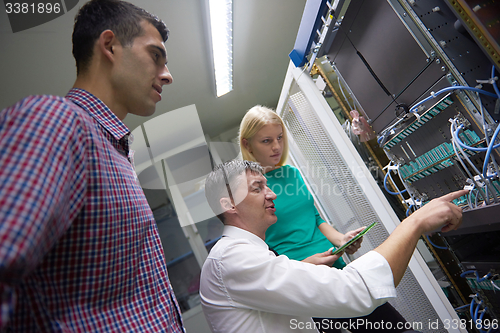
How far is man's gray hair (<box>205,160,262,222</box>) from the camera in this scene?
1188 mm

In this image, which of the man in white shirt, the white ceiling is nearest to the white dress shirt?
the man in white shirt

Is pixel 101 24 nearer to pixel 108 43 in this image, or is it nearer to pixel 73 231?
pixel 108 43

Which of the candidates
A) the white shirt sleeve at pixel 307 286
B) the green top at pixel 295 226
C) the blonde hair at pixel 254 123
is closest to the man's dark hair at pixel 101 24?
the white shirt sleeve at pixel 307 286

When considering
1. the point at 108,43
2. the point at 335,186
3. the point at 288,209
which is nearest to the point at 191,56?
the point at 335,186

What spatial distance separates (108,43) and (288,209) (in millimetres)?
1078

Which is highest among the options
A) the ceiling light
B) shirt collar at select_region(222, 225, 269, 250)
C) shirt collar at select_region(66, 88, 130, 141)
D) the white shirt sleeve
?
the ceiling light

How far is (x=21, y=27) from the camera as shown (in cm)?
210

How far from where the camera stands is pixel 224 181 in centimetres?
122

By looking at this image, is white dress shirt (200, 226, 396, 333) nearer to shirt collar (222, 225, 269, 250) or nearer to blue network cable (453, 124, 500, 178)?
shirt collar (222, 225, 269, 250)

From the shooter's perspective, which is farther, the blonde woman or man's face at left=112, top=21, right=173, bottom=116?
the blonde woman

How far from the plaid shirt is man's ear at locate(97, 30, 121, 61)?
148 mm

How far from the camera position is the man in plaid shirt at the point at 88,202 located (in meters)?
0.37

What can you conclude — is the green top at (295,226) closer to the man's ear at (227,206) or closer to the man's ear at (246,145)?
the man's ear at (246,145)

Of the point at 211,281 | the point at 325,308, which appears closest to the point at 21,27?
the point at 211,281
